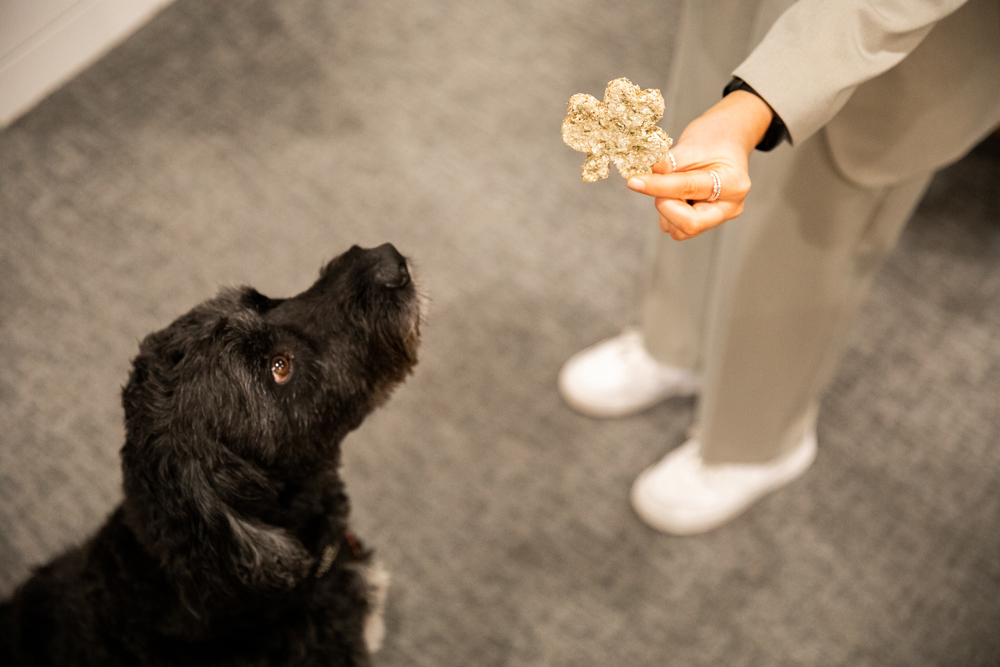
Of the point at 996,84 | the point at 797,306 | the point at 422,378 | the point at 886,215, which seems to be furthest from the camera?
the point at 422,378

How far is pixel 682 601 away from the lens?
1629 mm

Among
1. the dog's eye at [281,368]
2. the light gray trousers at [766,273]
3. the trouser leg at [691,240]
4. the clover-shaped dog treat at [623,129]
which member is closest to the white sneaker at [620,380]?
the trouser leg at [691,240]


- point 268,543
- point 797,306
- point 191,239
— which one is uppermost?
point 797,306

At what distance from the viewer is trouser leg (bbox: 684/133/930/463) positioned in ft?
3.51

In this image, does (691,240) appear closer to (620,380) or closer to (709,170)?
(620,380)

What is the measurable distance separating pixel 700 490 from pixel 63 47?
7.35 feet

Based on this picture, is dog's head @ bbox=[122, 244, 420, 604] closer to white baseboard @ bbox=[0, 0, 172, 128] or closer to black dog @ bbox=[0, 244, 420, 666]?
A: black dog @ bbox=[0, 244, 420, 666]

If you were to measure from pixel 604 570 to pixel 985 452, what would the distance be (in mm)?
1093

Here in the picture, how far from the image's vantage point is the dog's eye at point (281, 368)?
103cm

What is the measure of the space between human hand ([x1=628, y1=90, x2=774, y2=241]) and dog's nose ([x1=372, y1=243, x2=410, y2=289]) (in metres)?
0.44

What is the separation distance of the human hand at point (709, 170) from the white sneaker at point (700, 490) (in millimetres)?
994

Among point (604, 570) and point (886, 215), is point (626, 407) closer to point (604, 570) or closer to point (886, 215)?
point (604, 570)

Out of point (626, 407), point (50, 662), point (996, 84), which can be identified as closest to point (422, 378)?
point (626, 407)

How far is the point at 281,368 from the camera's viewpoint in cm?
104
